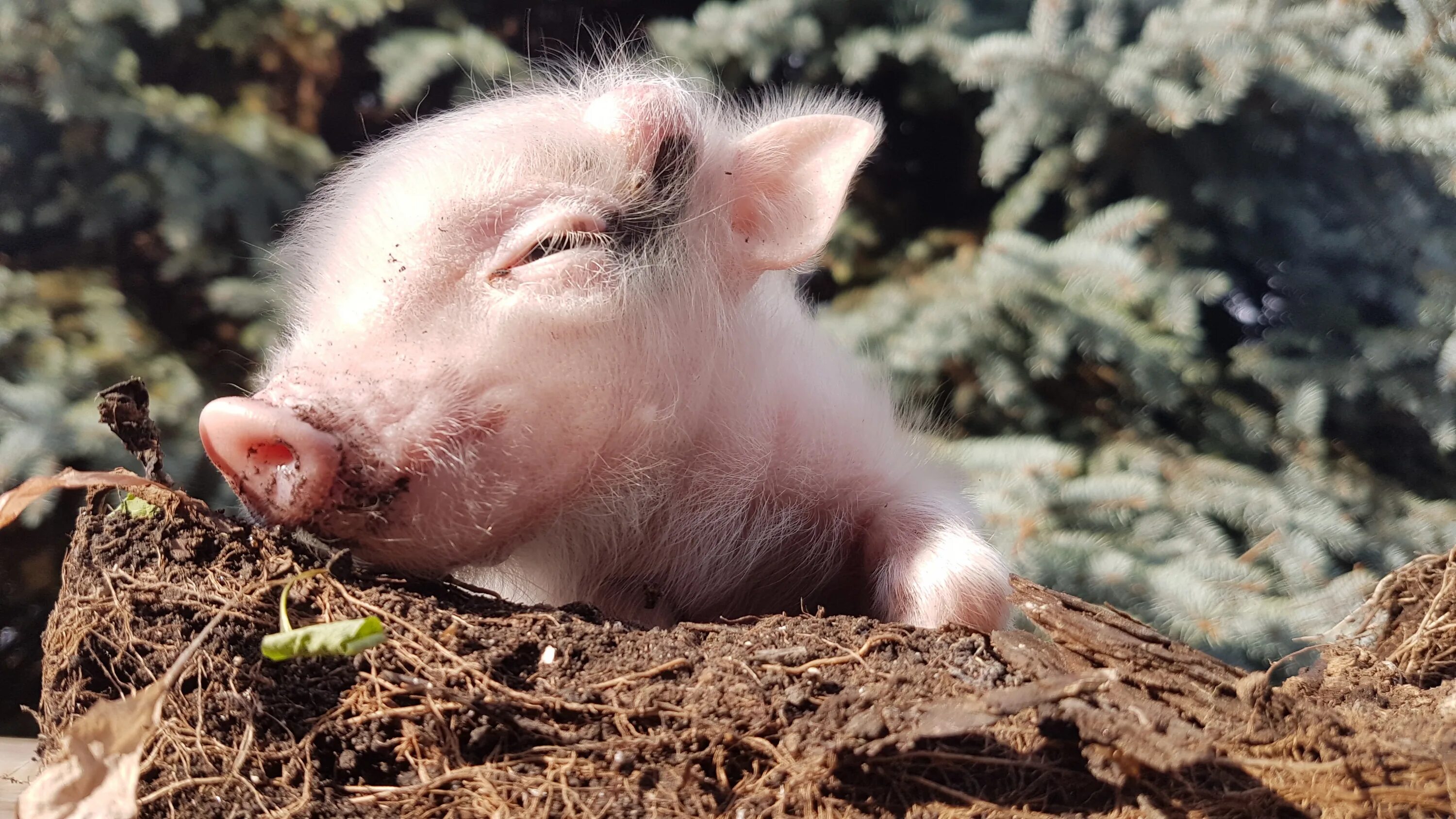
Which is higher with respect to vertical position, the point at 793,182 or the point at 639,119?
the point at 639,119

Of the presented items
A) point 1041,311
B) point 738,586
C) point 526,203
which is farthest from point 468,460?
point 1041,311

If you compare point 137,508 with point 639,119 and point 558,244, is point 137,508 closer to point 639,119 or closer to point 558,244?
point 558,244

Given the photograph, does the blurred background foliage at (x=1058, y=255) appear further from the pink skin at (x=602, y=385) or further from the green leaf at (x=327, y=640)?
the green leaf at (x=327, y=640)

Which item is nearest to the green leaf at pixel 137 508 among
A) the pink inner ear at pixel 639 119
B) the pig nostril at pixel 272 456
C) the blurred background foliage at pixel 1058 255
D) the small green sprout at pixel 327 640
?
the pig nostril at pixel 272 456

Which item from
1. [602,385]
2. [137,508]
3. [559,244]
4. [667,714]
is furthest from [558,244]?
[667,714]

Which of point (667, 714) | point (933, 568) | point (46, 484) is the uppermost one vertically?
point (46, 484)

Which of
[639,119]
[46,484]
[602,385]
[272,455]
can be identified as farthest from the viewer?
[639,119]

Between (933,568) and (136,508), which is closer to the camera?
(136,508)

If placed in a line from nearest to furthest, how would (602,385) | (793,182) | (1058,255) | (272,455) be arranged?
(272,455), (602,385), (793,182), (1058,255)
